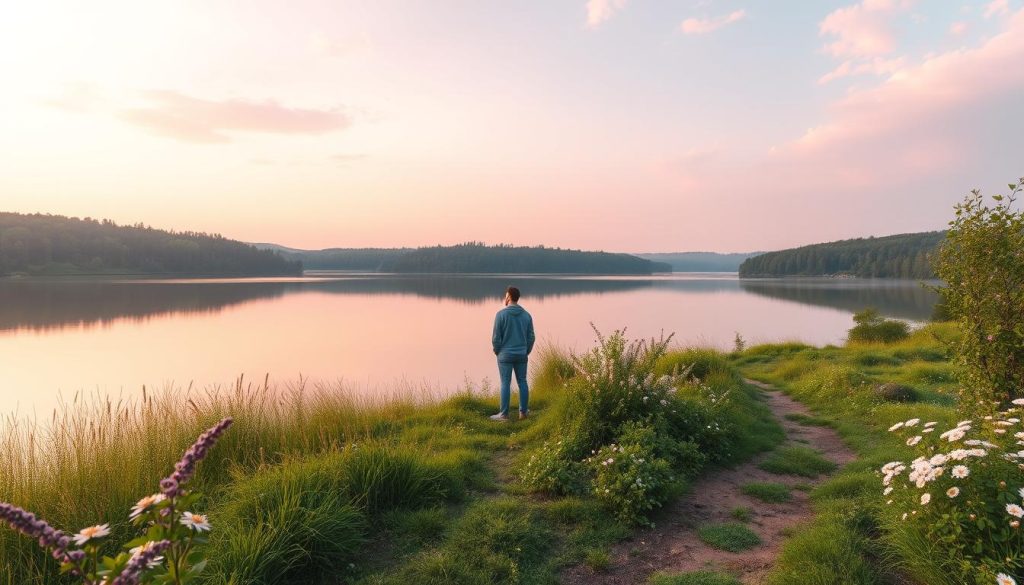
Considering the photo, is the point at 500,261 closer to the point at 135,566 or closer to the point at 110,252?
the point at 110,252

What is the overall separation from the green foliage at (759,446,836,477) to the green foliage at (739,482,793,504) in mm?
648

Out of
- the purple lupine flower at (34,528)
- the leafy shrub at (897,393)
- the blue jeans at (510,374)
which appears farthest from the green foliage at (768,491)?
the purple lupine flower at (34,528)

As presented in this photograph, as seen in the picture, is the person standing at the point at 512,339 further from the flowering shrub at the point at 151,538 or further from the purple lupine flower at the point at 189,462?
the purple lupine flower at the point at 189,462

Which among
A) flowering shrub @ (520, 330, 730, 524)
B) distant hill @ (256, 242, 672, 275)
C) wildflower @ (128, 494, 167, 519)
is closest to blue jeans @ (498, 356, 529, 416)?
flowering shrub @ (520, 330, 730, 524)

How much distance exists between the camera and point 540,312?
132 feet

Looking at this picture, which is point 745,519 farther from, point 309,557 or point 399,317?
point 399,317

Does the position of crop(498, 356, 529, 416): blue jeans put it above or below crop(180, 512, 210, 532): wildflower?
below

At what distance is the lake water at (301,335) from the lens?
1809 cm

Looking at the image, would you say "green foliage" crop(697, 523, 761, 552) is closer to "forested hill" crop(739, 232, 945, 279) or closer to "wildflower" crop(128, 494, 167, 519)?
"wildflower" crop(128, 494, 167, 519)

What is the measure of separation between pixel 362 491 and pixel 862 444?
708cm

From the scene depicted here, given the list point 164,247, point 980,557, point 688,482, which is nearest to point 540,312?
point 688,482

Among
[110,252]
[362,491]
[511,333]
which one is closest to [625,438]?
[362,491]

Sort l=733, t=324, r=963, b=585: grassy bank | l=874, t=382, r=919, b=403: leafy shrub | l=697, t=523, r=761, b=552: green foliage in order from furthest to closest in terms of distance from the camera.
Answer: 1. l=874, t=382, r=919, b=403: leafy shrub
2. l=697, t=523, r=761, b=552: green foliage
3. l=733, t=324, r=963, b=585: grassy bank

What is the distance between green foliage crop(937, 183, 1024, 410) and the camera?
5.34m
